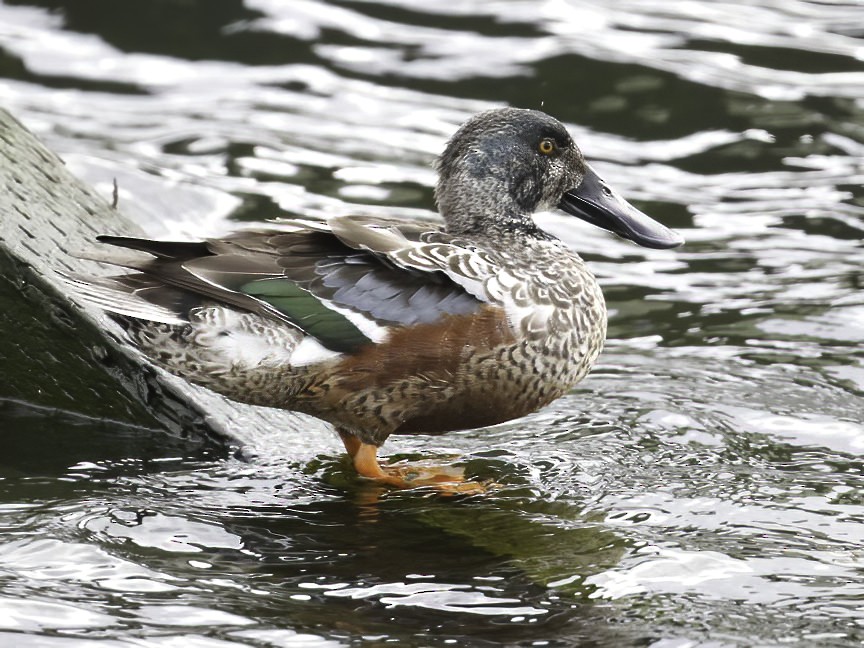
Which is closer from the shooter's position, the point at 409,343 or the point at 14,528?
the point at 14,528

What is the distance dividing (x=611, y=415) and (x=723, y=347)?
112 centimetres

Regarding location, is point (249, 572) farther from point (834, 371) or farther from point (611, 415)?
point (834, 371)

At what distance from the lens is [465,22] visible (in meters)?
10.9

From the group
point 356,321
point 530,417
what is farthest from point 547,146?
point 356,321

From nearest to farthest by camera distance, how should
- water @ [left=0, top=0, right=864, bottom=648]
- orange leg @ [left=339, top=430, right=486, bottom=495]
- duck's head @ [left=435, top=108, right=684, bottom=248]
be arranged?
water @ [left=0, top=0, right=864, bottom=648] → orange leg @ [left=339, top=430, right=486, bottom=495] → duck's head @ [left=435, top=108, right=684, bottom=248]

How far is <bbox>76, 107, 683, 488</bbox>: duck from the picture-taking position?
5.03m

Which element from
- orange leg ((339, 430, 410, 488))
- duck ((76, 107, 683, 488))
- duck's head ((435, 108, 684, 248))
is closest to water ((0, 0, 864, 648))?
orange leg ((339, 430, 410, 488))

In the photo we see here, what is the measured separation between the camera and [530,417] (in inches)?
242

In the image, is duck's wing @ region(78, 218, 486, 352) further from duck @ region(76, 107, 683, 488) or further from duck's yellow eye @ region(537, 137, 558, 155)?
duck's yellow eye @ region(537, 137, 558, 155)

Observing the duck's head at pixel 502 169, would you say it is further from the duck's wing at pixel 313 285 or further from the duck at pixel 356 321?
the duck's wing at pixel 313 285

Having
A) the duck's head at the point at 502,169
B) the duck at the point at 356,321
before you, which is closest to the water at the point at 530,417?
the duck at the point at 356,321

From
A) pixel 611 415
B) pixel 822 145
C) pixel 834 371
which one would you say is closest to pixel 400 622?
pixel 611 415

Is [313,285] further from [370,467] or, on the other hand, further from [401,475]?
[401,475]

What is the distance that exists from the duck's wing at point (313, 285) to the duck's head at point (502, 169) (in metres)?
0.63
